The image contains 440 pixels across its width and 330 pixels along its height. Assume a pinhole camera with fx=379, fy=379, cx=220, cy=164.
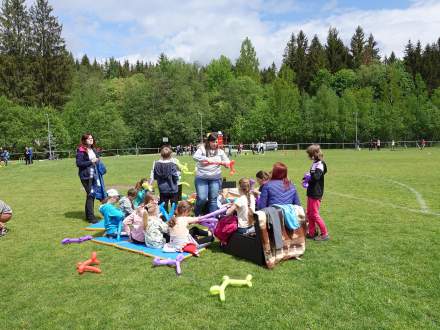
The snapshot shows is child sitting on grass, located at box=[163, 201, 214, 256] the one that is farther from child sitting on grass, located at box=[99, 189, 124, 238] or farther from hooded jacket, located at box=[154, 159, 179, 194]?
hooded jacket, located at box=[154, 159, 179, 194]

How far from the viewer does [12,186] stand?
18031 mm

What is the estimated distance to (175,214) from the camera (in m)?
7.64

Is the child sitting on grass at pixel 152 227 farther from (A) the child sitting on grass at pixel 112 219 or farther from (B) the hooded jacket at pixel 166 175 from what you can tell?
(B) the hooded jacket at pixel 166 175

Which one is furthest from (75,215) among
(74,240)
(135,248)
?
(135,248)

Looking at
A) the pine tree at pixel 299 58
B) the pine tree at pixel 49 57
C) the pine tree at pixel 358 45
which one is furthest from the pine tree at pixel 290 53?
the pine tree at pixel 49 57

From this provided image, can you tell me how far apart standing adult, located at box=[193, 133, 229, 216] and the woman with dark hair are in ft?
4.90

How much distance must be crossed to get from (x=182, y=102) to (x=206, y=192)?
6472 cm

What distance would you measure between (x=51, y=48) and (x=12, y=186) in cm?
5543

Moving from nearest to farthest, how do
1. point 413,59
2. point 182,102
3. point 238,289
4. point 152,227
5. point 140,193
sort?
point 238,289, point 152,227, point 140,193, point 182,102, point 413,59

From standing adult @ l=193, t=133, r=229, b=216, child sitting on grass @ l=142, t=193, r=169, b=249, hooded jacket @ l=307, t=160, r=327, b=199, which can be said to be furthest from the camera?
standing adult @ l=193, t=133, r=229, b=216

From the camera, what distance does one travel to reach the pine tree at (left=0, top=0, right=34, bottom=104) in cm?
5916

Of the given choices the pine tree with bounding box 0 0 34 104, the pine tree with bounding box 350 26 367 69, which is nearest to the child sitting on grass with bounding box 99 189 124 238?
the pine tree with bounding box 0 0 34 104

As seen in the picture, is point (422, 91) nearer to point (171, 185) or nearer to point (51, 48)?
point (51, 48)

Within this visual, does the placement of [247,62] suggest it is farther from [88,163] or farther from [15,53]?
[88,163]
